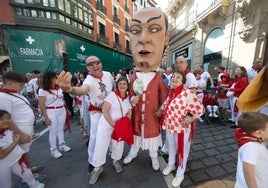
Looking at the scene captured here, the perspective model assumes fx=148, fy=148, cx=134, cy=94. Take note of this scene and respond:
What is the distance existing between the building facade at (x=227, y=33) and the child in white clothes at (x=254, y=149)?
5.53 m

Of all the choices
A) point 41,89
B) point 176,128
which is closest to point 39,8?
point 41,89

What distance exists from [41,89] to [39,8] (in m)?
8.88

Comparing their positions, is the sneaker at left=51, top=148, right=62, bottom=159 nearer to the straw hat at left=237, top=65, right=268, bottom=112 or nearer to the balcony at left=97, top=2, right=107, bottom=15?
the straw hat at left=237, top=65, right=268, bottom=112

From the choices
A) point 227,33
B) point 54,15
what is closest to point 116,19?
point 54,15

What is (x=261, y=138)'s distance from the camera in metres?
1.29

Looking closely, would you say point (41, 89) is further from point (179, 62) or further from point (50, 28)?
point (50, 28)

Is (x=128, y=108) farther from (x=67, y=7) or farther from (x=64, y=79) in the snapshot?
(x=67, y=7)

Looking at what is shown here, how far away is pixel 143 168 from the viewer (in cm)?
253

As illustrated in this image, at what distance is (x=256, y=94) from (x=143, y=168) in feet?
6.96

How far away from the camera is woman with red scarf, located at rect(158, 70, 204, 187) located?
6.14 feet

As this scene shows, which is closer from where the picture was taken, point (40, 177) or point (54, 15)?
point (40, 177)

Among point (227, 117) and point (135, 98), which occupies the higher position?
point (135, 98)

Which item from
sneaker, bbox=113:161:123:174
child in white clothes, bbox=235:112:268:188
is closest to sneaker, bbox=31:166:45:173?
sneaker, bbox=113:161:123:174

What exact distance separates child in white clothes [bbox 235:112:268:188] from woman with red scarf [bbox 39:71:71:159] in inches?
113
